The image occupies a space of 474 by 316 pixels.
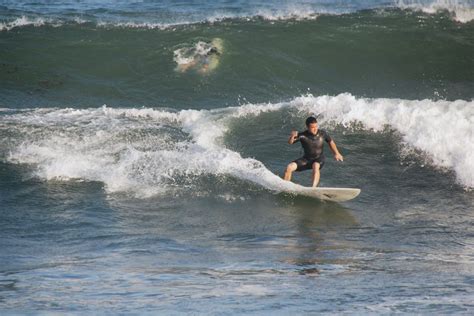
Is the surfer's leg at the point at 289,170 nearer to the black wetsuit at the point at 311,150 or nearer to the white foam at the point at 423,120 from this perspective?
the black wetsuit at the point at 311,150

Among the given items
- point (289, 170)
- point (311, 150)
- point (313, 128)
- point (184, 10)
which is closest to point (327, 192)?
point (289, 170)

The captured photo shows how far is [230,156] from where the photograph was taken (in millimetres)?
13188

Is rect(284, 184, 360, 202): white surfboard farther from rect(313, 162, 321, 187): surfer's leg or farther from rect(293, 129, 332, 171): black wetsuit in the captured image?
rect(293, 129, 332, 171): black wetsuit

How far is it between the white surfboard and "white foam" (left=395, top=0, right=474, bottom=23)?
12.7 meters

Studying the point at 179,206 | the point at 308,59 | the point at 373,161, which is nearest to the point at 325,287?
the point at 179,206

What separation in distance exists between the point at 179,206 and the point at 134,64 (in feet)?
29.2

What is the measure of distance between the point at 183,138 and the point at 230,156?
1756mm

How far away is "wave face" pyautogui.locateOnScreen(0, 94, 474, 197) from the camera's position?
12805 mm

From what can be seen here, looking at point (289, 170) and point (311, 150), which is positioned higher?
point (311, 150)

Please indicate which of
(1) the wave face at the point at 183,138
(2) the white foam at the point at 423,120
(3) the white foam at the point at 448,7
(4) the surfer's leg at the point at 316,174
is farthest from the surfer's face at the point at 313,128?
(3) the white foam at the point at 448,7

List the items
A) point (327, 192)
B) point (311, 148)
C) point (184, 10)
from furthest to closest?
1. point (184, 10)
2. point (311, 148)
3. point (327, 192)

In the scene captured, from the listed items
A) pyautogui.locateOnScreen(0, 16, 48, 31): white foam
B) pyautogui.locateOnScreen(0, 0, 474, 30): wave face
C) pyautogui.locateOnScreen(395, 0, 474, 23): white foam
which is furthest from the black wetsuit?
pyautogui.locateOnScreen(0, 16, 48, 31): white foam

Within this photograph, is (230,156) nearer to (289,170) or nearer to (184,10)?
(289,170)

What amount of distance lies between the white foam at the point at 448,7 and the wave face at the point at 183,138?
7998 mm
